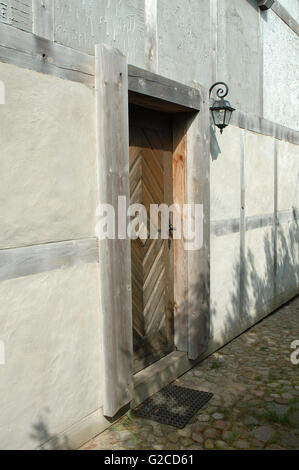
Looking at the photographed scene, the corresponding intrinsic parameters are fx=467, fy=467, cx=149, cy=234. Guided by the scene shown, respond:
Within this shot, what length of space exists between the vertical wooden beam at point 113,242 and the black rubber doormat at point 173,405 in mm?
329

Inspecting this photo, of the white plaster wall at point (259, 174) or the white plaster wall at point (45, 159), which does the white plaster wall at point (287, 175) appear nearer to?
the white plaster wall at point (259, 174)

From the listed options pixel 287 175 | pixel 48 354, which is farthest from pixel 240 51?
pixel 48 354

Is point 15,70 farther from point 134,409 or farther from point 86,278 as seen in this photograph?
point 134,409

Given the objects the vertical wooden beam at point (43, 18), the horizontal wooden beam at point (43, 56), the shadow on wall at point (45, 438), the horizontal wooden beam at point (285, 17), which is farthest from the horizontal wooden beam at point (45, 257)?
the horizontal wooden beam at point (285, 17)

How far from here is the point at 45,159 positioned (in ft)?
9.62

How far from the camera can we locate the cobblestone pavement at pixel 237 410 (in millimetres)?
3418

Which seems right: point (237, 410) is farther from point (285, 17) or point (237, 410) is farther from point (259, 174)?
point (285, 17)

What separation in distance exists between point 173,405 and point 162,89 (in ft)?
8.98

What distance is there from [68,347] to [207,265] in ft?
7.20

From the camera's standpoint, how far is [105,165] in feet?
11.0

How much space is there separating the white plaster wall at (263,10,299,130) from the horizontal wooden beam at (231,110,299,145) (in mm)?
116

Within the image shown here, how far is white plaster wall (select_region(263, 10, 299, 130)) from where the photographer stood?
6623 mm

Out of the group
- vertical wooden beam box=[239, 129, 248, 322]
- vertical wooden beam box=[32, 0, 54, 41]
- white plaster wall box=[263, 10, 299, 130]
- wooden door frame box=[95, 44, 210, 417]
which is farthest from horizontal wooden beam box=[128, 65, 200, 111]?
white plaster wall box=[263, 10, 299, 130]
